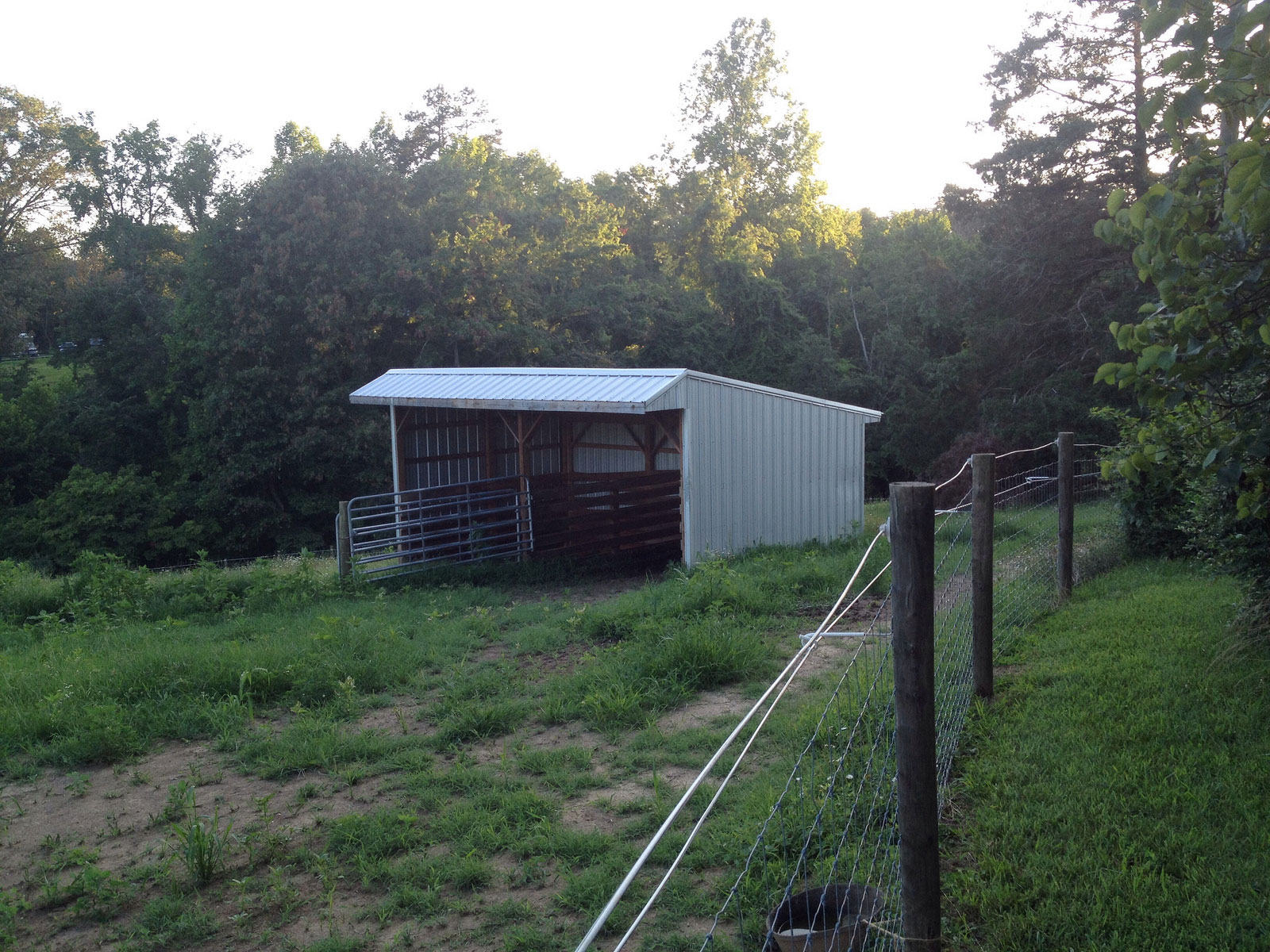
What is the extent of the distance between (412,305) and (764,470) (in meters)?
15.4

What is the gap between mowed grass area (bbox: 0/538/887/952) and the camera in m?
4.00

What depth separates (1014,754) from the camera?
446 cm

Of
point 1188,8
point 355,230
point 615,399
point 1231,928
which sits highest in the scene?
point 355,230

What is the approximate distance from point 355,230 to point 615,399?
52.4ft

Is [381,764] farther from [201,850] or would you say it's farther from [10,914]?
[10,914]

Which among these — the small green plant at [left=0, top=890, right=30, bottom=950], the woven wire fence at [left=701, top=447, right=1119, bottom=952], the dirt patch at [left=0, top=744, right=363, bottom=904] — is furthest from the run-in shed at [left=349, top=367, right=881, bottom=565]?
the small green plant at [left=0, top=890, right=30, bottom=950]

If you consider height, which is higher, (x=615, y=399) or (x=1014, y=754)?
(x=615, y=399)

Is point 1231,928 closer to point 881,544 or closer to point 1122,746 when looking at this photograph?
point 1122,746

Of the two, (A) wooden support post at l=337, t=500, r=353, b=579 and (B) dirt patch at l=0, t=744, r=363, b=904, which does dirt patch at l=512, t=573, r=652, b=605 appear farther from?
(B) dirt patch at l=0, t=744, r=363, b=904

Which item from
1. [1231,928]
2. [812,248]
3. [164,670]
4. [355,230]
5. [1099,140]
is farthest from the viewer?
[812,248]

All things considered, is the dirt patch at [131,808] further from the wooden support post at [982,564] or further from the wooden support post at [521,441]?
the wooden support post at [521,441]

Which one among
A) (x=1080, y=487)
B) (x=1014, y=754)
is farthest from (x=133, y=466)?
(x=1014, y=754)

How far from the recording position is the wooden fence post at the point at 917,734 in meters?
2.76

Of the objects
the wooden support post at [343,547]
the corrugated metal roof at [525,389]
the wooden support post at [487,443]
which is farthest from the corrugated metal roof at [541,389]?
the wooden support post at [343,547]
